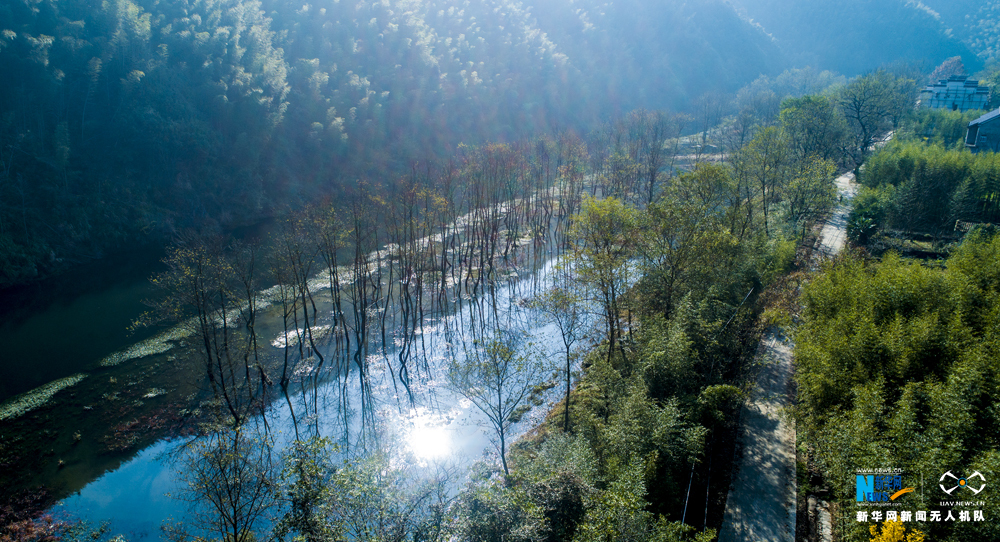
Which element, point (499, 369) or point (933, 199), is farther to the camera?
point (933, 199)

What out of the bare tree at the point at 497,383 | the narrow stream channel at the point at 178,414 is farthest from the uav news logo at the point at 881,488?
the narrow stream channel at the point at 178,414

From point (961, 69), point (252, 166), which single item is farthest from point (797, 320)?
point (961, 69)

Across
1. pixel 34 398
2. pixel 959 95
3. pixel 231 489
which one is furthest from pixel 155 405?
pixel 959 95

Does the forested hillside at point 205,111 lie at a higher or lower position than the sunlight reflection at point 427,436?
higher

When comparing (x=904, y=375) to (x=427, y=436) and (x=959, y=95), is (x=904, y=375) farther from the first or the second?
(x=959, y=95)

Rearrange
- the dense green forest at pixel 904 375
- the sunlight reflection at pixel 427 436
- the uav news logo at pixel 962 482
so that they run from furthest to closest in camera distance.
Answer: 1. the sunlight reflection at pixel 427 436
2. the dense green forest at pixel 904 375
3. the uav news logo at pixel 962 482

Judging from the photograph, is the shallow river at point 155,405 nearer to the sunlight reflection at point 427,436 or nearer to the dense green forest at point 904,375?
the sunlight reflection at point 427,436

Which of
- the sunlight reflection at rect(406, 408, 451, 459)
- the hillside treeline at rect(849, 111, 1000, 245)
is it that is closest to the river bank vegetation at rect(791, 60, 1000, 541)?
the sunlight reflection at rect(406, 408, 451, 459)
